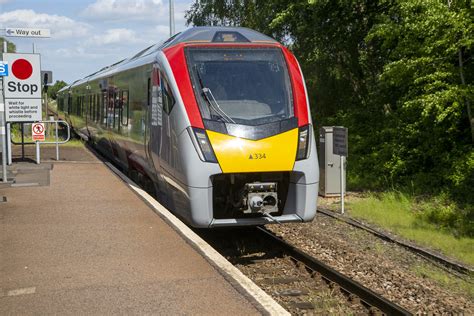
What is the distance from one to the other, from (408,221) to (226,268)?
617 cm

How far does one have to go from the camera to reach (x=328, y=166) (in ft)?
44.4

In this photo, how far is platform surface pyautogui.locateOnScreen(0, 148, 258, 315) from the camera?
4.96m

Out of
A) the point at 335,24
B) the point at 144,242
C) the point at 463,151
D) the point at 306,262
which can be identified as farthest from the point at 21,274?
the point at 335,24

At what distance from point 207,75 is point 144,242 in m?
2.47

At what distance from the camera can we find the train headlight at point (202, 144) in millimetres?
7532

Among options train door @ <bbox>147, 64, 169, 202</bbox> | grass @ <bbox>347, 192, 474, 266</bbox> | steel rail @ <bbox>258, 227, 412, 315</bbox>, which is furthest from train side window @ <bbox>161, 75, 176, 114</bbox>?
grass @ <bbox>347, 192, 474, 266</bbox>

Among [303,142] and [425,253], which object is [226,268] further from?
[425,253]

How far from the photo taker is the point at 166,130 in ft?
27.7

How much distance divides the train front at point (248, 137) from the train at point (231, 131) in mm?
13

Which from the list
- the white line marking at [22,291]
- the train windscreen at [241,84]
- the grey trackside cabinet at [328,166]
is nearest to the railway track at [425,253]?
the grey trackside cabinet at [328,166]

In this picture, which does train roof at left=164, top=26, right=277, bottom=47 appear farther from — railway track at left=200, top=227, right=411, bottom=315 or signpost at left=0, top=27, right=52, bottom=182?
signpost at left=0, top=27, right=52, bottom=182

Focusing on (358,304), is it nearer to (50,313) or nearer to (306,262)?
(306,262)

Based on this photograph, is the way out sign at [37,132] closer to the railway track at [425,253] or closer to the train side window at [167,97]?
the train side window at [167,97]

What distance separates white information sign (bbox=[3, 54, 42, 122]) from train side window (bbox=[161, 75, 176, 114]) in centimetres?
625
